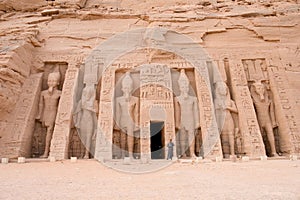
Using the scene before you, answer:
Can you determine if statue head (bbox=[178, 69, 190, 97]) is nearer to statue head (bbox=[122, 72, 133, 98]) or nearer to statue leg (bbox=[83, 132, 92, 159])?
statue head (bbox=[122, 72, 133, 98])

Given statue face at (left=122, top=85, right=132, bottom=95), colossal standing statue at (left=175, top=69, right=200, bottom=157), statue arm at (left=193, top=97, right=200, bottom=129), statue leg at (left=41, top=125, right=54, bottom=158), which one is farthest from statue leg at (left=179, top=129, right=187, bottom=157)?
statue leg at (left=41, top=125, right=54, bottom=158)

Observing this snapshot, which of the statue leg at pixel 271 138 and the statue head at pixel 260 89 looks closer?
the statue leg at pixel 271 138

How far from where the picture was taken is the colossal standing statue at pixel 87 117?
378 inches

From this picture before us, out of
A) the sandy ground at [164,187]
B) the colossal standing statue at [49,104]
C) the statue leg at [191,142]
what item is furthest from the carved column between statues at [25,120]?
the statue leg at [191,142]

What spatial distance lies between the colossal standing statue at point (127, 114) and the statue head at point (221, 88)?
9.65 ft

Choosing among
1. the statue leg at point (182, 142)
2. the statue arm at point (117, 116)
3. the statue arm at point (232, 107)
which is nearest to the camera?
the statue leg at point (182, 142)

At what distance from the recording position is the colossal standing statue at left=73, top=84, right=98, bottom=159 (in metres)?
9.59

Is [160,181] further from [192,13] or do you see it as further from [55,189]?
[192,13]

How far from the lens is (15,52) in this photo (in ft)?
32.3

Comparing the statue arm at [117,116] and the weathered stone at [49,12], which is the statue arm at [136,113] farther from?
the weathered stone at [49,12]

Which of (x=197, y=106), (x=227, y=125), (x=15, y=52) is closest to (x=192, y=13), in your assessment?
(x=197, y=106)

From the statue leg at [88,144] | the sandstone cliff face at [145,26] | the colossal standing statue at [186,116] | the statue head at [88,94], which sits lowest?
the statue leg at [88,144]

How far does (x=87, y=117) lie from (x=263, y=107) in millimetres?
6182

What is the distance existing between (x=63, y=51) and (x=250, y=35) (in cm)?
750
